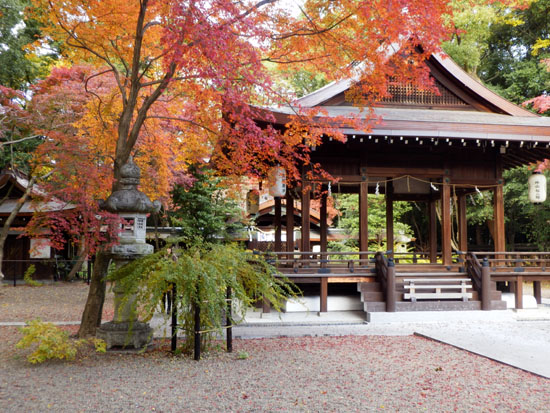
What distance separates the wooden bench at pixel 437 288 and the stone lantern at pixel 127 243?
6.12m

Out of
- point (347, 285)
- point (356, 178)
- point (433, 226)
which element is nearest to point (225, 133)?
point (356, 178)

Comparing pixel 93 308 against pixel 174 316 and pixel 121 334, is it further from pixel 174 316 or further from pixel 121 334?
pixel 174 316

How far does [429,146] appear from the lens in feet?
37.8

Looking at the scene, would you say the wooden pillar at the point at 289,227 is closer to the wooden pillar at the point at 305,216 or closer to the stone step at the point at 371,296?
the wooden pillar at the point at 305,216

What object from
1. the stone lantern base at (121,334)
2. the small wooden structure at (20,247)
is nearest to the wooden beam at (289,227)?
the stone lantern base at (121,334)

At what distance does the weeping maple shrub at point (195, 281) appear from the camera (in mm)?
5641

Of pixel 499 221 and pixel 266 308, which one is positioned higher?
pixel 499 221

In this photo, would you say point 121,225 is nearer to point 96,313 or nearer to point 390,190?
point 96,313

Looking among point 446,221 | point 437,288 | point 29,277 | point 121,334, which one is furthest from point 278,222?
point 29,277

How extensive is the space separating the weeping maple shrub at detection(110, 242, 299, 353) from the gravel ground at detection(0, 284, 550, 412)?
0.62 metres

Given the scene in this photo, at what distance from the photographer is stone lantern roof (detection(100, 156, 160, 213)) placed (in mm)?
6824

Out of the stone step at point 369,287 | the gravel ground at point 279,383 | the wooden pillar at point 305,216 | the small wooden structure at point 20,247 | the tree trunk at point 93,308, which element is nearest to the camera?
the gravel ground at point 279,383

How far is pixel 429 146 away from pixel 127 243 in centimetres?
800

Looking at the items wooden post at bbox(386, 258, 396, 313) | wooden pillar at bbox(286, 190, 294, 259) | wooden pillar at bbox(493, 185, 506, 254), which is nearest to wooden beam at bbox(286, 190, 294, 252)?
wooden pillar at bbox(286, 190, 294, 259)
